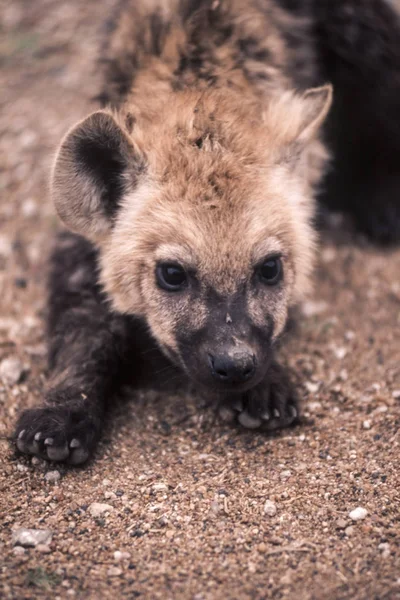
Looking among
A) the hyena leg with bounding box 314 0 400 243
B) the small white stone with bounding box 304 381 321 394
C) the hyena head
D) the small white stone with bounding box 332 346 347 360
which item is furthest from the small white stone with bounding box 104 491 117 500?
the hyena leg with bounding box 314 0 400 243

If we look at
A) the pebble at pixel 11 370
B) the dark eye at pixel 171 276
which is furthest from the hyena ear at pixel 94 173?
the pebble at pixel 11 370

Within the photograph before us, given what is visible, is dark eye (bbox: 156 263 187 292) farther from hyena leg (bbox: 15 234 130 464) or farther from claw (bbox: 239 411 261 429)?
claw (bbox: 239 411 261 429)

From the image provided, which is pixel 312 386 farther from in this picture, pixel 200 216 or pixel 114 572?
pixel 114 572

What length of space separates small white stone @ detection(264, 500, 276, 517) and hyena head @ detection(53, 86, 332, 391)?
49cm

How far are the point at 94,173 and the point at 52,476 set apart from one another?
138 cm

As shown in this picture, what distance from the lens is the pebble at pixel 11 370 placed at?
3.86m

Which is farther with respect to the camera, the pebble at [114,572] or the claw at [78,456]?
the claw at [78,456]

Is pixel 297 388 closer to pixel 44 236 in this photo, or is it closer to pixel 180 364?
pixel 180 364

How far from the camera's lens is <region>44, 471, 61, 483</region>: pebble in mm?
3184

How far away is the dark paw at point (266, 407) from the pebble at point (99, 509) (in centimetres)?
78

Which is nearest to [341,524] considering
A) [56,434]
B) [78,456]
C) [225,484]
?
[225,484]

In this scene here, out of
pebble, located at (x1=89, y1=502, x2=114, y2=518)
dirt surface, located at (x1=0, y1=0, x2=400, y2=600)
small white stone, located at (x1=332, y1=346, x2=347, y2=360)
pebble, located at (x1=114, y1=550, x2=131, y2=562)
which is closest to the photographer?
dirt surface, located at (x1=0, y1=0, x2=400, y2=600)

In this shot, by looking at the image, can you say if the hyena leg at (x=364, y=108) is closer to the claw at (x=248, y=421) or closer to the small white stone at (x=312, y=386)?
the small white stone at (x=312, y=386)

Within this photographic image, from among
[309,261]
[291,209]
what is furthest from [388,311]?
[291,209]
